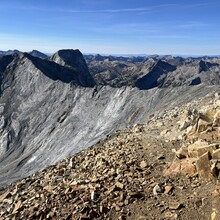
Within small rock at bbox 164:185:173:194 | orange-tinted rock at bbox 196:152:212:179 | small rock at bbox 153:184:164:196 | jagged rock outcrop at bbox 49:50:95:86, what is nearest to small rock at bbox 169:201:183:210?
small rock at bbox 164:185:173:194

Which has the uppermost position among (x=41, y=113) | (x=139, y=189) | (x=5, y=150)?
(x=139, y=189)

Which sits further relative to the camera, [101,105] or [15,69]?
[15,69]

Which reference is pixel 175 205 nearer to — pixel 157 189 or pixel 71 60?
pixel 157 189

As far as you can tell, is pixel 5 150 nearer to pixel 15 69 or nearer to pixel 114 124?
pixel 114 124

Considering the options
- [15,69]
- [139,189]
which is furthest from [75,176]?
[15,69]

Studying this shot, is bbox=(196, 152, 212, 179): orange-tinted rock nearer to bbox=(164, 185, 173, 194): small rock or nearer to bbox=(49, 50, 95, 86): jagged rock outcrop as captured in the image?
bbox=(164, 185, 173, 194): small rock

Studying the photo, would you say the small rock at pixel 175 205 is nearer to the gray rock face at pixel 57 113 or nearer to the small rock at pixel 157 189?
the small rock at pixel 157 189

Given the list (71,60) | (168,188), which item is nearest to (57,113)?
(168,188)
